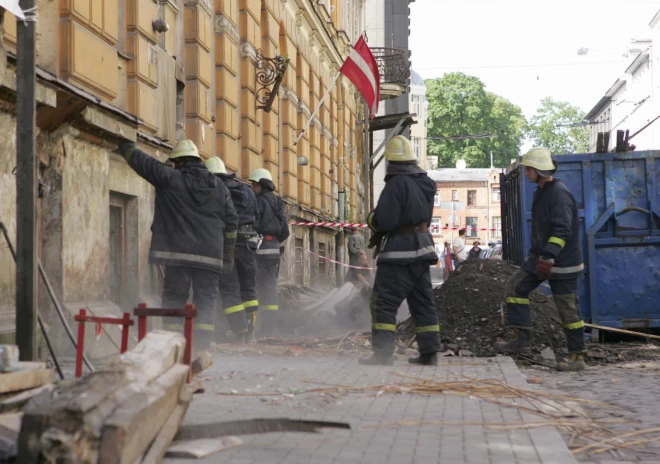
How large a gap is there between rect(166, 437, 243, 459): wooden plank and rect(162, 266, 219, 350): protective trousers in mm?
4814

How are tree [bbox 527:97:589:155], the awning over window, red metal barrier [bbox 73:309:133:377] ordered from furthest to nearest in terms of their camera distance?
tree [bbox 527:97:589:155]
red metal barrier [bbox 73:309:133:377]
the awning over window

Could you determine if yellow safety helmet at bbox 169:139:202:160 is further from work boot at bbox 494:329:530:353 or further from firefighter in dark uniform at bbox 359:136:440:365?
work boot at bbox 494:329:530:353

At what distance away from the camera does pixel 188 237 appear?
9664mm

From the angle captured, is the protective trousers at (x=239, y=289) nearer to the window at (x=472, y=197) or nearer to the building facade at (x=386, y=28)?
the building facade at (x=386, y=28)

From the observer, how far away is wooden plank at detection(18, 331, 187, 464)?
3.41 m

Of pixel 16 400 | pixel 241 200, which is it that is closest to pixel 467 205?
pixel 241 200

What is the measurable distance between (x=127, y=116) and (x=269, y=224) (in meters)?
3.83

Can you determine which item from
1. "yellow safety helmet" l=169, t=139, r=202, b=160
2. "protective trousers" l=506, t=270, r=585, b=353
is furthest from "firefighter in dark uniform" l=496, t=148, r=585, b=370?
"yellow safety helmet" l=169, t=139, r=202, b=160

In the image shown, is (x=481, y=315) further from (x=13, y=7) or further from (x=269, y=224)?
(x=13, y=7)

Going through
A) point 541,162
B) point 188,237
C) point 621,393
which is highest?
point 541,162

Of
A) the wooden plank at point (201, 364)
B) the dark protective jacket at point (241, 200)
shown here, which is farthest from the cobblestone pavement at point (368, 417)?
the dark protective jacket at point (241, 200)

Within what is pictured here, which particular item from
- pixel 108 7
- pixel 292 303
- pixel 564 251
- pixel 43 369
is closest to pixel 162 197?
pixel 108 7

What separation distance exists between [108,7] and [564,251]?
477cm

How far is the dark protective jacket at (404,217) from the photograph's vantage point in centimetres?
918
